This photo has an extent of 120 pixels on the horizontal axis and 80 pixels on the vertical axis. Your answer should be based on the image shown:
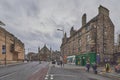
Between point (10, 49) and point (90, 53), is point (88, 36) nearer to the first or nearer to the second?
point (90, 53)

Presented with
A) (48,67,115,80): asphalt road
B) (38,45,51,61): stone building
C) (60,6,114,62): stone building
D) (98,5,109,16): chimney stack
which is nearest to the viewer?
(48,67,115,80): asphalt road

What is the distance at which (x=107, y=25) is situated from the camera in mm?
55531

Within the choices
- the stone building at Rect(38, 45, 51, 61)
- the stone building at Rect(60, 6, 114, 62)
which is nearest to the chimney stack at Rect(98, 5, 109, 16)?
the stone building at Rect(60, 6, 114, 62)

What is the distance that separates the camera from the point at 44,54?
7224 inches

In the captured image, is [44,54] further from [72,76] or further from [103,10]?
[72,76]

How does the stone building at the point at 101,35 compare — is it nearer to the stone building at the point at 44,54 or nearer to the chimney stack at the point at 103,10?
the chimney stack at the point at 103,10

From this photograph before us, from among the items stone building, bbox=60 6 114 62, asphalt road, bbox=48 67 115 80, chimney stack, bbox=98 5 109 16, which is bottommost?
asphalt road, bbox=48 67 115 80

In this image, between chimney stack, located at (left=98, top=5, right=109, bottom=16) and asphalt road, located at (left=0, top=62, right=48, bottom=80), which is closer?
asphalt road, located at (left=0, top=62, right=48, bottom=80)

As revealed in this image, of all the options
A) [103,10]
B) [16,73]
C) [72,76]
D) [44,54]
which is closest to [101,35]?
[103,10]

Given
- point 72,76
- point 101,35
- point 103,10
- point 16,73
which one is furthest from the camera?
point 103,10

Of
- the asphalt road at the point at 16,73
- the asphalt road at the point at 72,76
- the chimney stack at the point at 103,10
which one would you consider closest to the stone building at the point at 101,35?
the chimney stack at the point at 103,10

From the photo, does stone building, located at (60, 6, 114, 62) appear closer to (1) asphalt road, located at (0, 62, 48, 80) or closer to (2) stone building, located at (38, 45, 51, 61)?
(1) asphalt road, located at (0, 62, 48, 80)

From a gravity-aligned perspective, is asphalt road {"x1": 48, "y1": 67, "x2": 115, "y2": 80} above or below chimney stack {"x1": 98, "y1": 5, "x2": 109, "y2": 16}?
below

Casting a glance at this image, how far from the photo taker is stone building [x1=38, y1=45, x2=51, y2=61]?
18207 cm
